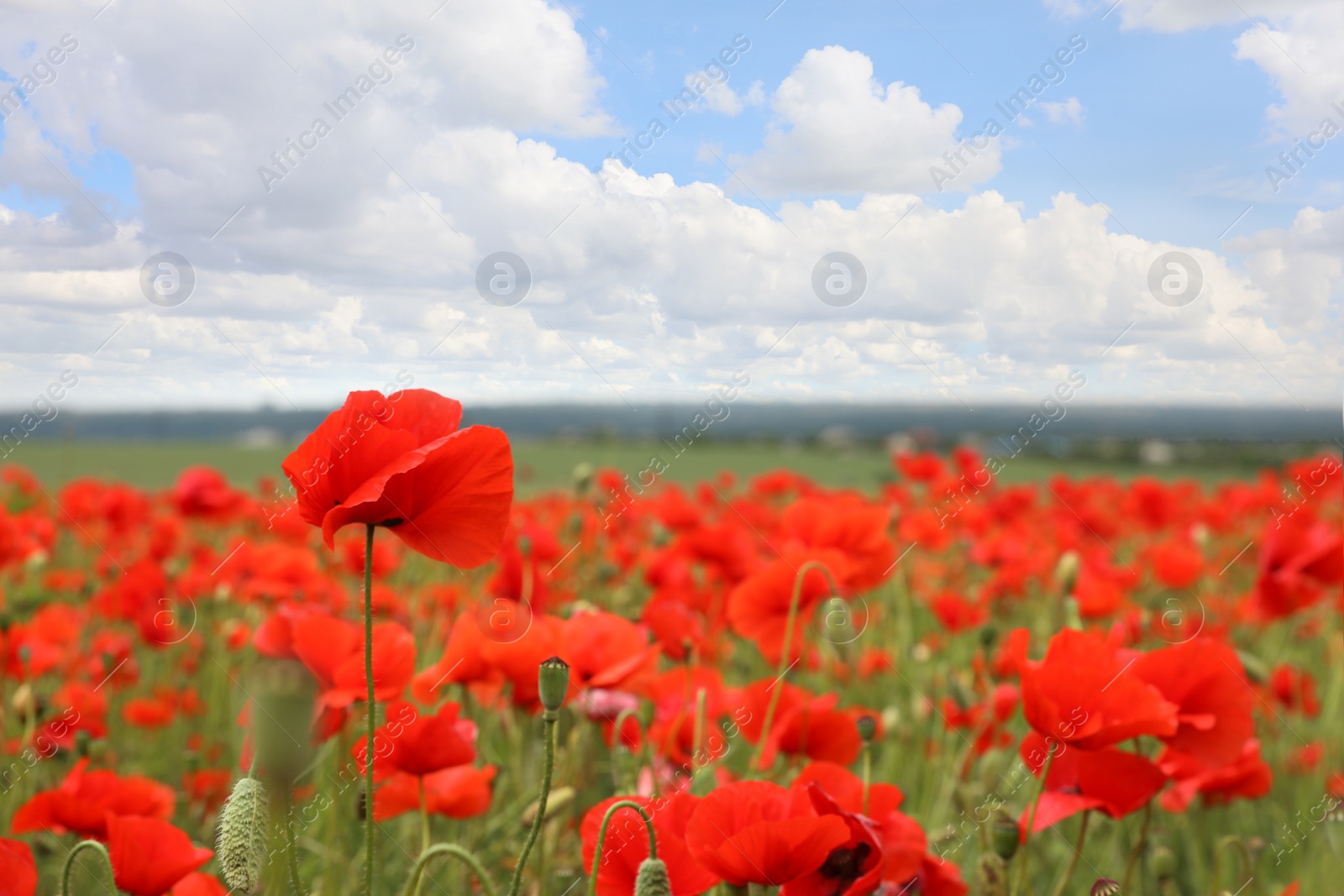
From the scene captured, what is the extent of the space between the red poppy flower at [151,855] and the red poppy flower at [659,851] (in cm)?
35

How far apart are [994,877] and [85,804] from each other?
94 centimetres

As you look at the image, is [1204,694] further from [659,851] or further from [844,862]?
[659,851]

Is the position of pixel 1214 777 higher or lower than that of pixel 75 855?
lower

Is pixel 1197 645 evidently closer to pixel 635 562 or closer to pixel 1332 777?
pixel 1332 777

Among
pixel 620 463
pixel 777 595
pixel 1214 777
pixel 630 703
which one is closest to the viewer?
pixel 1214 777

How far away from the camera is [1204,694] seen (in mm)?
1020

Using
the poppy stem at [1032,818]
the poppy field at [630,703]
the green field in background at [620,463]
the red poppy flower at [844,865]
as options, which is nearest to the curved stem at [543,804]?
the poppy field at [630,703]

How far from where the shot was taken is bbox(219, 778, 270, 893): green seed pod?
2.04 feet

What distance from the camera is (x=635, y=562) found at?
286cm

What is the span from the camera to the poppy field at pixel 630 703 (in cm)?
79

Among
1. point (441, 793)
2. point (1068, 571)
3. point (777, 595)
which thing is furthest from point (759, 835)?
point (1068, 571)

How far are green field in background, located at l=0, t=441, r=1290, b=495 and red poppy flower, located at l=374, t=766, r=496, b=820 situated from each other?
4046 millimetres

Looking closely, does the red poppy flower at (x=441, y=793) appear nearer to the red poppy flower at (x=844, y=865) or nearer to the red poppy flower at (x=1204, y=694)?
the red poppy flower at (x=844, y=865)

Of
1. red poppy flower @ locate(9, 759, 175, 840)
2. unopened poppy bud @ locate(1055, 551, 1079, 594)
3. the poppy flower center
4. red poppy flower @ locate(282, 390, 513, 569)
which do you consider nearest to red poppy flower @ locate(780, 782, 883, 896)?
the poppy flower center
